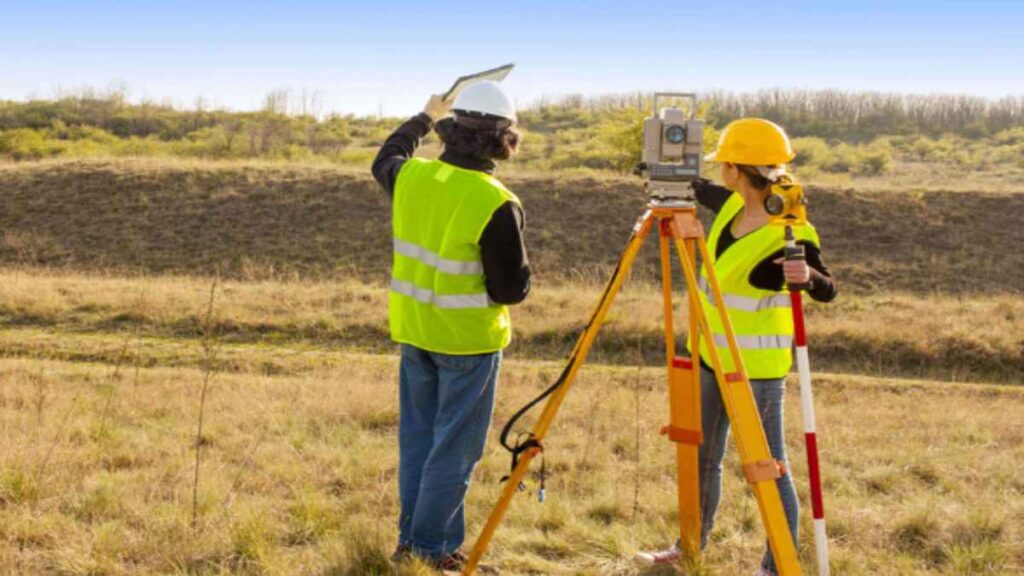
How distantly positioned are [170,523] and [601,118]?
4653 centimetres

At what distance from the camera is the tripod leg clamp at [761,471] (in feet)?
11.3

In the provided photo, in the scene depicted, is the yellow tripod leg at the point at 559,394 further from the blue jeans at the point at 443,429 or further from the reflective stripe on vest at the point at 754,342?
the reflective stripe on vest at the point at 754,342

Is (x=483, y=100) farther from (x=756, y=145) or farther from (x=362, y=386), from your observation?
(x=362, y=386)

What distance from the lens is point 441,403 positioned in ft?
12.7

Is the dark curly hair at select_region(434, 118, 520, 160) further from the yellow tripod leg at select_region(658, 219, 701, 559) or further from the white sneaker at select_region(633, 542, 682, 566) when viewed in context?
the white sneaker at select_region(633, 542, 682, 566)

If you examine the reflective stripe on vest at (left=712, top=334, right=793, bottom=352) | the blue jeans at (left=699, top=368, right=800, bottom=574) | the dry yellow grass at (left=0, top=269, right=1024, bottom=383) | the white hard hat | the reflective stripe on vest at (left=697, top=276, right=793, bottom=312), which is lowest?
the dry yellow grass at (left=0, top=269, right=1024, bottom=383)

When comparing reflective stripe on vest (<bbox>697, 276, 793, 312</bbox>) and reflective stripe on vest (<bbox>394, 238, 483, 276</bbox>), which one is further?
reflective stripe on vest (<bbox>697, 276, 793, 312</bbox>)

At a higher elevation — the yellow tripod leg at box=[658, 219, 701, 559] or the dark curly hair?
the dark curly hair

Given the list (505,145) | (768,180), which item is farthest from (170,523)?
(768,180)

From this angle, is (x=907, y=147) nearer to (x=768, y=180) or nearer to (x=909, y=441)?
(x=909, y=441)

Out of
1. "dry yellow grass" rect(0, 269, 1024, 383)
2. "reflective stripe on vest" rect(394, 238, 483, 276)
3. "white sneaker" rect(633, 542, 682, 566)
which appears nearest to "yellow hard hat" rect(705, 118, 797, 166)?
"reflective stripe on vest" rect(394, 238, 483, 276)

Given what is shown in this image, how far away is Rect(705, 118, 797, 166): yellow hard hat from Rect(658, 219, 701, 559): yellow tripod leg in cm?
38

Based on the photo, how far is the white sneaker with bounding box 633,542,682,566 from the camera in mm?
4074

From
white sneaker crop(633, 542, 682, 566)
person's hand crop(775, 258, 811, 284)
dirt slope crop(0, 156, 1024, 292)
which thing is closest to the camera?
person's hand crop(775, 258, 811, 284)
